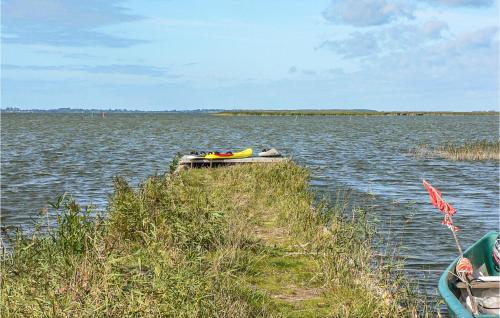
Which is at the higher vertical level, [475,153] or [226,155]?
[226,155]

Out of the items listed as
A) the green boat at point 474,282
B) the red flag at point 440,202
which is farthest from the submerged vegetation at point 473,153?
the red flag at point 440,202

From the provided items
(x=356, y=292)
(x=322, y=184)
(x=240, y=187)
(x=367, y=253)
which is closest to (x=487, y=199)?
(x=322, y=184)

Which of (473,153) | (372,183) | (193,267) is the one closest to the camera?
(193,267)

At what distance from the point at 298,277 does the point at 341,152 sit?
1331 inches

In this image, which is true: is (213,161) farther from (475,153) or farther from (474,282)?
(475,153)

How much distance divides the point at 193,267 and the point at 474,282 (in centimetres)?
450

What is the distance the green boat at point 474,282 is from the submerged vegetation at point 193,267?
0.53m

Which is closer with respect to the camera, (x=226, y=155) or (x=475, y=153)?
(x=226, y=155)

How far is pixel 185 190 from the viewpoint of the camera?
16.2 metres

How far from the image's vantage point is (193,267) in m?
8.44

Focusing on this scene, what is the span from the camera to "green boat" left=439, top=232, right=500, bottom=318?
825cm

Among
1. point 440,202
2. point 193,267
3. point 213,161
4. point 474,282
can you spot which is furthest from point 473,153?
point 193,267

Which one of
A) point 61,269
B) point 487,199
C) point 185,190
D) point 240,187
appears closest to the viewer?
point 61,269

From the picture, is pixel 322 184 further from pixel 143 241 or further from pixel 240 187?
pixel 143 241
